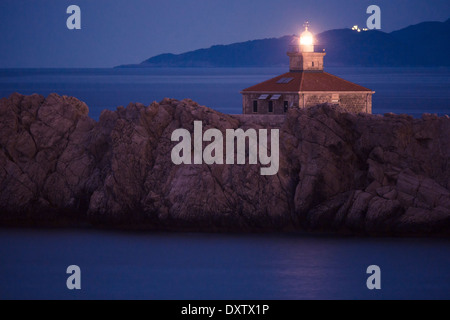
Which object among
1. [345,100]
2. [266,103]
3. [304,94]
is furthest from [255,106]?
[345,100]

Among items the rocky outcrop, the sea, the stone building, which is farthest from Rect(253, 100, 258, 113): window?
the sea

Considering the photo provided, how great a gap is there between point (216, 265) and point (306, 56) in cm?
1789

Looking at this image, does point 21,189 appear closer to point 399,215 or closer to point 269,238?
point 269,238

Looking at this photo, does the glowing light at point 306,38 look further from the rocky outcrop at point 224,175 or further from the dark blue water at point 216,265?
the dark blue water at point 216,265

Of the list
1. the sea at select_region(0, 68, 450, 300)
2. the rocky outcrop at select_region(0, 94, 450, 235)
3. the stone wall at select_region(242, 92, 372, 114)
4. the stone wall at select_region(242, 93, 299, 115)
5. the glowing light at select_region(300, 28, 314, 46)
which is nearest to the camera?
the sea at select_region(0, 68, 450, 300)

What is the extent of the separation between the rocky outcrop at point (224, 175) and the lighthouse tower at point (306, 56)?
7.12 meters

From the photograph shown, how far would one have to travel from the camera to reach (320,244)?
45.9 meters

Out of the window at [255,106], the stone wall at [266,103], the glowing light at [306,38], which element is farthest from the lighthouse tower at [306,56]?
the window at [255,106]

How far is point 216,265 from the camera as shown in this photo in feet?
144

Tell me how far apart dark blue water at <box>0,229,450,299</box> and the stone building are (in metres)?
10.3

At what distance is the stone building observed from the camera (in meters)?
54.9

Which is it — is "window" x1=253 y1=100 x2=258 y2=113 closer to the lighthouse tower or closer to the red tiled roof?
the red tiled roof

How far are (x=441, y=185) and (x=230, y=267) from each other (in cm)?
1158

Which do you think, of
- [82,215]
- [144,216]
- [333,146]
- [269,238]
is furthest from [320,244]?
[82,215]
